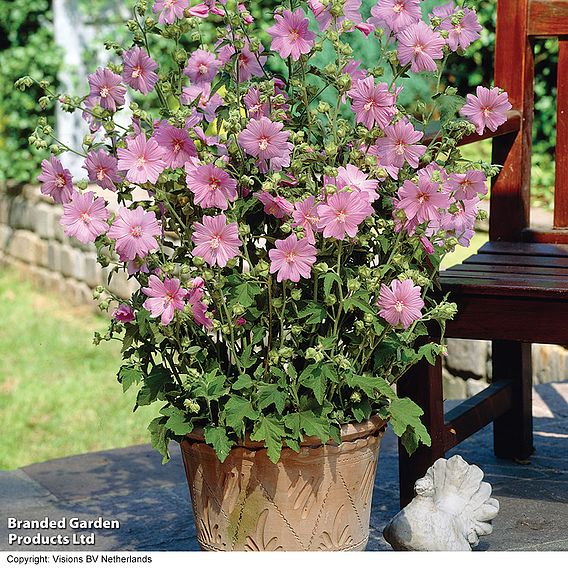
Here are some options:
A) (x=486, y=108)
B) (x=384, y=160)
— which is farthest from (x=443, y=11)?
(x=384, y=160)

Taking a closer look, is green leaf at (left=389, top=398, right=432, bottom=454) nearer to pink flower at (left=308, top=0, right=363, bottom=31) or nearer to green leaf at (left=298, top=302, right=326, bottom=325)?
green leaf at (left=298, top=302, right=326, bottom=325)

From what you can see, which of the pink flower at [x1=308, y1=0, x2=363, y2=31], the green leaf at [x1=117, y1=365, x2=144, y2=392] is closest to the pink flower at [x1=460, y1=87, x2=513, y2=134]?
the pink flower at [x1=308, y1=0, x2=363, y2=31]

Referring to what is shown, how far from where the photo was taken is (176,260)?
71.9 inches

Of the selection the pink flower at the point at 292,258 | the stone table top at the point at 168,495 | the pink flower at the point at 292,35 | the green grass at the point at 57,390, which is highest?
the pink flower at the point at 292,35

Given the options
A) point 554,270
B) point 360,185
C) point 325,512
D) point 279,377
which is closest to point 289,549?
point 325,512

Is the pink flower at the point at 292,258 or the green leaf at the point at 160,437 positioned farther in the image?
the green leaf at the point at 160,437

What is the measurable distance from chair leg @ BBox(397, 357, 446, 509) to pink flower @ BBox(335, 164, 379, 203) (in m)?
0.58

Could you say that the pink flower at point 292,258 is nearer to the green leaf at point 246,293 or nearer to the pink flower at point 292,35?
the green leaf at point 246,293

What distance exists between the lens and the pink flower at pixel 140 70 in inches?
69.8

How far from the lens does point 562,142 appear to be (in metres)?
2.60

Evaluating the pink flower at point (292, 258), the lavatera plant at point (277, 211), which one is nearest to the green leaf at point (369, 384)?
the lavatera plant at point (277, 211)

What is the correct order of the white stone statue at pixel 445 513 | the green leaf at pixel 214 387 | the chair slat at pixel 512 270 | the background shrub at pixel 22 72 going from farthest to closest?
the background shrub at pixel 22 72, the chair slat at pixel 512 270, the white stone statue at pixel 445 513, the green leaf at pixel 214 387

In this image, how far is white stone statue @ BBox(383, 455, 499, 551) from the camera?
1992mm

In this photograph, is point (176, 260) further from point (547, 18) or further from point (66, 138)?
point (66, 138)
